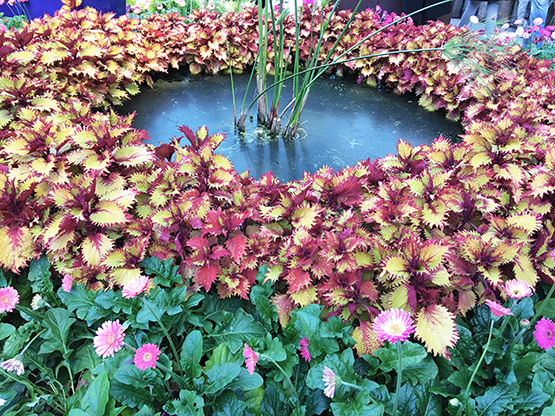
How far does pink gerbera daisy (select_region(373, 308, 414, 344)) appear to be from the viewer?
65 cm

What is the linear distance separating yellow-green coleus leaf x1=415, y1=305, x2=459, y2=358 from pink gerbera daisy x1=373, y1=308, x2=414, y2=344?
0.77 ft

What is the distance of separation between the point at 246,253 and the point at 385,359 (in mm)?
469

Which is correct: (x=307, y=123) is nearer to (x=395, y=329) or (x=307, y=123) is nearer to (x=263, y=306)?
(x=263, y=306)

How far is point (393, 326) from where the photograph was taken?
0.67 meters

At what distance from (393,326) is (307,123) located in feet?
6.09

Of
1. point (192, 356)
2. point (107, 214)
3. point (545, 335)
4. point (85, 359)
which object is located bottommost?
point (85, 359)

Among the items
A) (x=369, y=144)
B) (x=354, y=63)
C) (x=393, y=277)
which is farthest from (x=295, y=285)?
(x=354, y=63)

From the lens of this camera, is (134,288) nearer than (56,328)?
Yes

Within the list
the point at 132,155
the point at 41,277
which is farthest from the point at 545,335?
the point at 41,277

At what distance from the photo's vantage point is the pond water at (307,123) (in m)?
2.08

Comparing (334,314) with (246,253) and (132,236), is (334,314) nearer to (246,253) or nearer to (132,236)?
(246,253)

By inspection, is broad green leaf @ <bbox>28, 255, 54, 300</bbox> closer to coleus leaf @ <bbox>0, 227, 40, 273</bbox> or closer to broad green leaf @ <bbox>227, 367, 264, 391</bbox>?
coleus leaf @ <bbox>0, 227, 40, 273</bbox>

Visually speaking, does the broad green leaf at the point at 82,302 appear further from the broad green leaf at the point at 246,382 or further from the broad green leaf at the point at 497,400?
the broad green leaf at the point at 497,400

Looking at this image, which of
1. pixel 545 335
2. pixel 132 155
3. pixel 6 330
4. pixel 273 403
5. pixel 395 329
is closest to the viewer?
pixel 395 329
